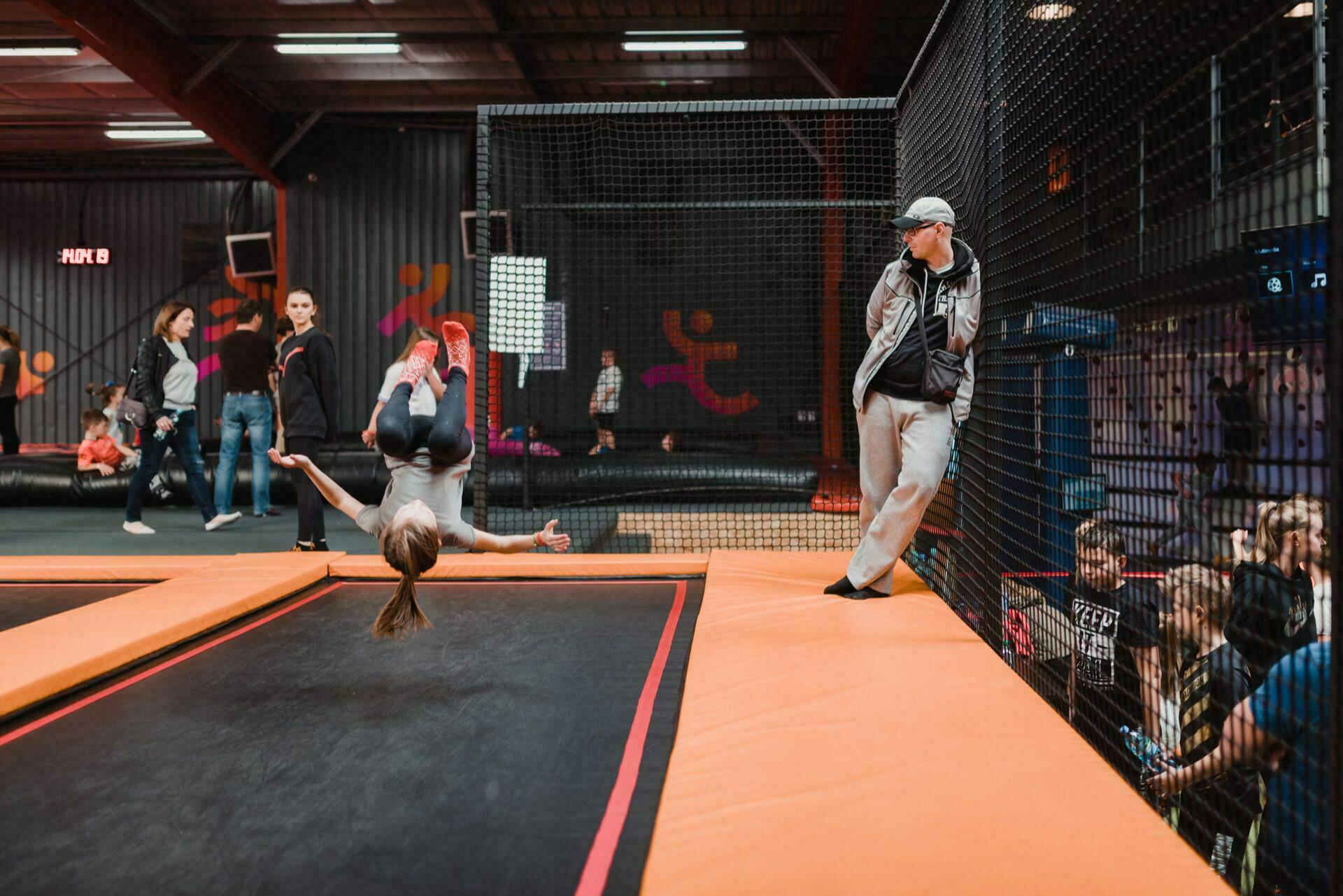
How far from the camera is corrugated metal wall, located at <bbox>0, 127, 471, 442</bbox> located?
996cm

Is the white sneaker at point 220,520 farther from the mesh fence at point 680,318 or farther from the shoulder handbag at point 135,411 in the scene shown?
the mesh fence at point 680,318

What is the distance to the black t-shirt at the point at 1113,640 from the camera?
2.35 m

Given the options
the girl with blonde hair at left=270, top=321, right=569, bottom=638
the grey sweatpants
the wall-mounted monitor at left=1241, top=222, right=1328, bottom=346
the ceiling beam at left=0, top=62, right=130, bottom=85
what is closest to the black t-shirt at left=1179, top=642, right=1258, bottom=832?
the wall-mounted monitor at left=1241, top=222, right=1328, bottom=346

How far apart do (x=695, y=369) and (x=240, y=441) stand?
4781 millimetres

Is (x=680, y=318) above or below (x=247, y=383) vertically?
above

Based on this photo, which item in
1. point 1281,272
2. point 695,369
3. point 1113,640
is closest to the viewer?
point 1281,272

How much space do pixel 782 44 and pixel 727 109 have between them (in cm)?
410

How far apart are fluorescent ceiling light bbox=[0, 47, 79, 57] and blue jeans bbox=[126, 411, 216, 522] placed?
423 cm

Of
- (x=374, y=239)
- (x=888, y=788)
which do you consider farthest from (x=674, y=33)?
(x=888, y=788)

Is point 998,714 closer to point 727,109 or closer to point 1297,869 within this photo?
point 1297,869

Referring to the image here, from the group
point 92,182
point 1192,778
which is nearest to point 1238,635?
point 1192,778

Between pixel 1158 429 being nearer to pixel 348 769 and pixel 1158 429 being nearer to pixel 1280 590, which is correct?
pixel 1280 590

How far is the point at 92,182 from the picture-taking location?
426 inches

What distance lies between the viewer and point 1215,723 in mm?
1934
